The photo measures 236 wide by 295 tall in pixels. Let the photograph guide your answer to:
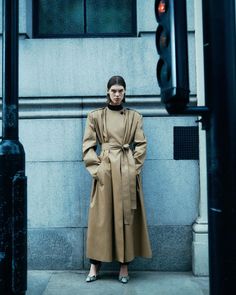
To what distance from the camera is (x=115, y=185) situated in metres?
4.54

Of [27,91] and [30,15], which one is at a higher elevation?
[30,15]

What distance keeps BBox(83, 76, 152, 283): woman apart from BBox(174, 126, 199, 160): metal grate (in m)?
0.69

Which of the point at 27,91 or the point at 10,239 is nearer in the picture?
the point at 10,239

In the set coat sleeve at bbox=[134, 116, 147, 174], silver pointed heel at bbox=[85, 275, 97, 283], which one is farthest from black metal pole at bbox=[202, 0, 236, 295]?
silver pointed heel at bbox=[85, 275, 97, 283]

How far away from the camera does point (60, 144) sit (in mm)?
5164

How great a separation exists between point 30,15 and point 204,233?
3914 millimetres

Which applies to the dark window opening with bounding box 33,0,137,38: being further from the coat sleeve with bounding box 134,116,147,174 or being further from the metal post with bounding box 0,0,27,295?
the metal post with bounding box 0,0,27,295

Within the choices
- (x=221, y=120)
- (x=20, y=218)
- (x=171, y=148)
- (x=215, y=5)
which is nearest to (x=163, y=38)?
(x=215, y=5)

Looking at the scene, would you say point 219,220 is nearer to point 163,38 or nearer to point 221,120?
point 221,120

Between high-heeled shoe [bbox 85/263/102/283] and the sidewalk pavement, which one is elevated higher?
high-heeled shoe [bbox 85/263/102/283]

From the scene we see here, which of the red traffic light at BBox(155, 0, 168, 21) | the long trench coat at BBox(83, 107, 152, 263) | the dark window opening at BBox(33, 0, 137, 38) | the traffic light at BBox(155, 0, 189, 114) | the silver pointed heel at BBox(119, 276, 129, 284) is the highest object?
the dark window opening at BBox(33, 0, 137, 38)

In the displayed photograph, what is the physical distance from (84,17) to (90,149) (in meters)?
2.19

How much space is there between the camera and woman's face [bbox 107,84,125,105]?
14.9 ft

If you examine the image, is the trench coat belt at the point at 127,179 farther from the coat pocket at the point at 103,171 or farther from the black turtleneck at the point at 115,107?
the black turtleneck at the point at 115,107
